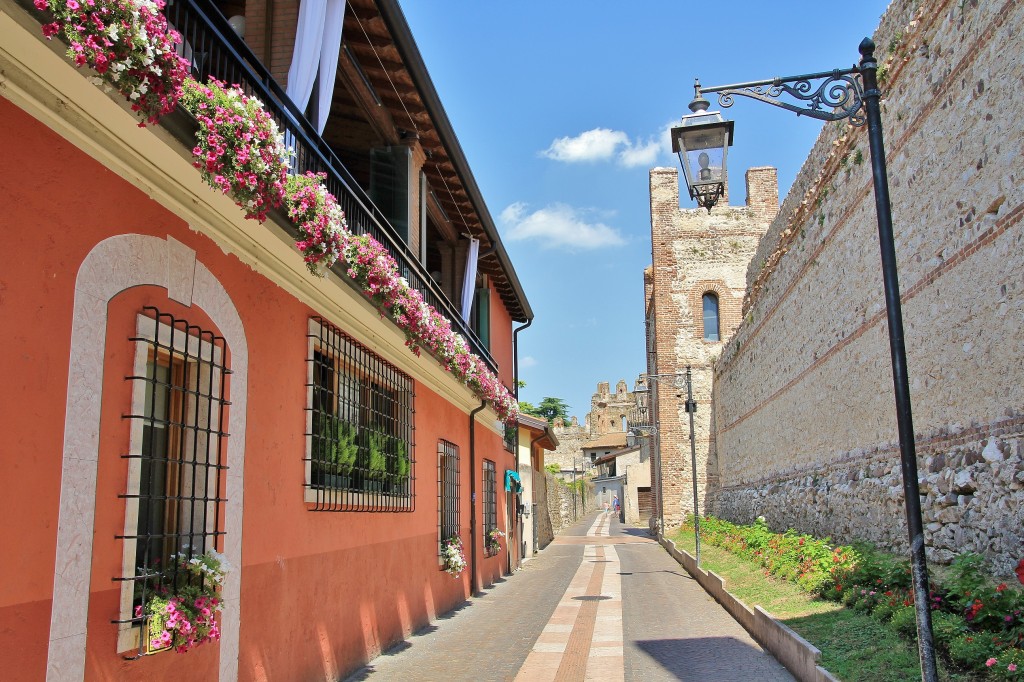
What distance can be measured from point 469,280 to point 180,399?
9.45m

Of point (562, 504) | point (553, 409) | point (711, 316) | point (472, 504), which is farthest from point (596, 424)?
point (472, 504)

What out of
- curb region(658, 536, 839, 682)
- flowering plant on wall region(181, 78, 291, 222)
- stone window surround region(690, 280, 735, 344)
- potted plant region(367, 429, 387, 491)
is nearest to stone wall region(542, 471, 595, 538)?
stone window surround region(690, 280, 735, 344)

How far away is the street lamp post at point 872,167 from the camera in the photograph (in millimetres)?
4844

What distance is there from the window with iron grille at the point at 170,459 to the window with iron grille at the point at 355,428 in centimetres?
157

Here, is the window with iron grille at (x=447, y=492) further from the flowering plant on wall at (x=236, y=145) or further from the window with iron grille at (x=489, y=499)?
the flowering plant on wall at (x=236, y=145)

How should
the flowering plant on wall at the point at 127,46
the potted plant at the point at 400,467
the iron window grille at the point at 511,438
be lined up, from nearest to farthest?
→ the flowering plant on wall at the point at 127,46 → the potted plant at the point at 400,467 → the iron window grille at the point at 511,438

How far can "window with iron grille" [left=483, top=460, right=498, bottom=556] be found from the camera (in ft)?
51.3

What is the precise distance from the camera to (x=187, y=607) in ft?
15.0

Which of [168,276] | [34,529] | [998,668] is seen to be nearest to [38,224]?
[168,276]

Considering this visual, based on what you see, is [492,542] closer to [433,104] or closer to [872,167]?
[433,104]

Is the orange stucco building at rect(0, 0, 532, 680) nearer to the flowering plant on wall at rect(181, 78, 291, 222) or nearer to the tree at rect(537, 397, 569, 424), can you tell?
the flowering plant on wall at rect(181, 78, 291, 222)

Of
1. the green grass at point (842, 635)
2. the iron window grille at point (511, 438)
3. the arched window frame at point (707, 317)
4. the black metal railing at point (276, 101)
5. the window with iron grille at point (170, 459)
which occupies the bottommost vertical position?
the green grass at point (842, 635)

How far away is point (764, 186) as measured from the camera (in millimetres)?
31266

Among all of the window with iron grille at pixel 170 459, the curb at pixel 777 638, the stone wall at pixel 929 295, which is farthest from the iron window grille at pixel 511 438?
the window with iron grille at pixel 170 459
